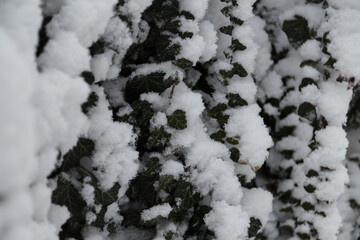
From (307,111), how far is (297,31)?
1.02ft

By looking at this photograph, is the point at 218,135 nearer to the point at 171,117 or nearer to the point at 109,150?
the point at 171,117

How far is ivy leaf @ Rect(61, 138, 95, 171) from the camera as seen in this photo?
1.03m

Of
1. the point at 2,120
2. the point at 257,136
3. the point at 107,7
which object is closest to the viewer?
the point at 2,120

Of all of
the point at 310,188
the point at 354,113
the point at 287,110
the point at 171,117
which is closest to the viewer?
the point at 171,117

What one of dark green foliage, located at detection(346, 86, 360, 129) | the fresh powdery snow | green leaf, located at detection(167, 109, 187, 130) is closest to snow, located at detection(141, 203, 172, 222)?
the fresh powdery snow

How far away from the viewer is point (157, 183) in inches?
49.4

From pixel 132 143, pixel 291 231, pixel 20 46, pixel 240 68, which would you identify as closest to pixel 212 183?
pixel 132 143

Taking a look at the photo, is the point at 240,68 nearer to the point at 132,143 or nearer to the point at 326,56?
the point at 326,56

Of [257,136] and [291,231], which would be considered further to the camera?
Answer: [291,231]

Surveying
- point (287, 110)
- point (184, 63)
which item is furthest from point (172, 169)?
point (287, 110)

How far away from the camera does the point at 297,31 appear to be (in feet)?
5.05

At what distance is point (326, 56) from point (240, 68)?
0.34 metres

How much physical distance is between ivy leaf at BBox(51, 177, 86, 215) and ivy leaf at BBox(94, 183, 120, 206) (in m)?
0.05

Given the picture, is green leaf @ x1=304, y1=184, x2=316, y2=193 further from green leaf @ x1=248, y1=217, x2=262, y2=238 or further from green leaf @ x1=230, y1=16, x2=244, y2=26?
green leaf @ x1=230, y1=16, x2=244, y2=26
